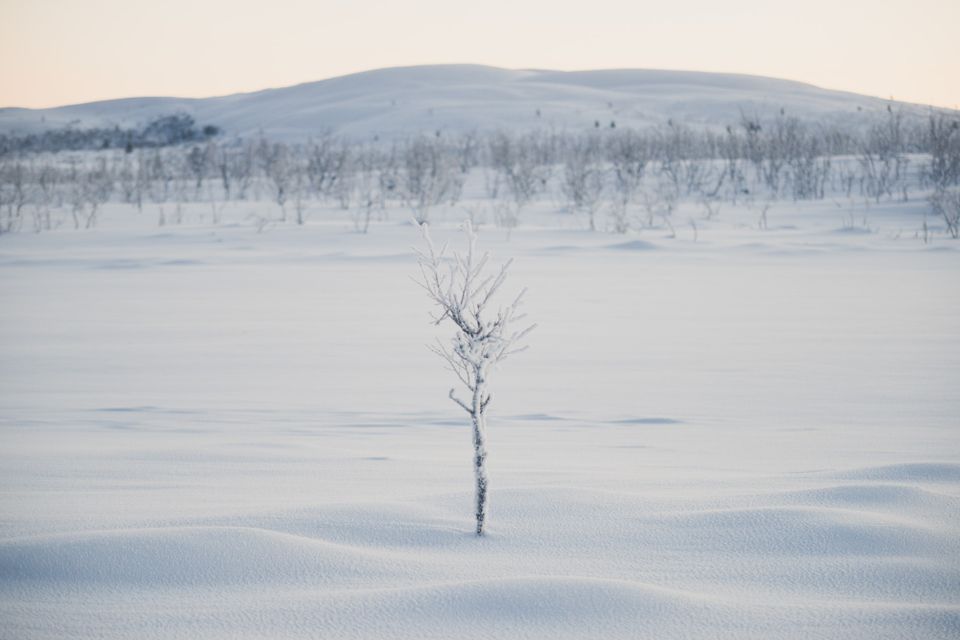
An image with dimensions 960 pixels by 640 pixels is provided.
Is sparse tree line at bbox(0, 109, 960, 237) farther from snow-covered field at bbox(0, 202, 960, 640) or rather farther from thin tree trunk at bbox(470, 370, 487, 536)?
thin tree trunk at bbox(470, 370, 487, 536)

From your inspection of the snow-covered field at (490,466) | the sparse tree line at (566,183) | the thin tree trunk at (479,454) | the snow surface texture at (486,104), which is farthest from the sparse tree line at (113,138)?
the thin tree trunk at (479,454)

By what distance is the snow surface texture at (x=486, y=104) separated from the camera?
5591 cm

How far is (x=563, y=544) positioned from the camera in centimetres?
269

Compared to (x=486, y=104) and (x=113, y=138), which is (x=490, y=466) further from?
(x=486, y=104)

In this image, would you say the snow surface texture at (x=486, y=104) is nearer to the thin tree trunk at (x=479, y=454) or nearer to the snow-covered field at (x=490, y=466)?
the snow-covered field at (x=490, y=466)

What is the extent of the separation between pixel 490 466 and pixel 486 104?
61083 mm

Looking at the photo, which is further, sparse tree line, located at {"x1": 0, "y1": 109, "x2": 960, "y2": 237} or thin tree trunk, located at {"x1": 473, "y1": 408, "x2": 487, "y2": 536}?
sparse tree line, located at {"x1": 0, "y1": 109, "x2": 960, "y2": 237}

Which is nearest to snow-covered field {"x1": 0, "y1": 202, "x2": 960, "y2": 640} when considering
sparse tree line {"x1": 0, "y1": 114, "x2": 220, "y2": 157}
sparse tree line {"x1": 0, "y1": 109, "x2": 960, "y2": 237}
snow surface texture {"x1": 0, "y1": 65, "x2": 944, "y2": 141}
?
sparse tree line {"x1": 0, "y1": 109, "x2": 960, "y2": 237}

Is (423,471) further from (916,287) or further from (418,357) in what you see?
(916,287)

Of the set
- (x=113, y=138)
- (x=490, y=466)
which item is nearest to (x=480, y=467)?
(x=490, y=466)

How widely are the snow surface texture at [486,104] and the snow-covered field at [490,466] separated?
39954 millimetres

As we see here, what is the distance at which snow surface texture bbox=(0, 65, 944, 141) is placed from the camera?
2201 inches

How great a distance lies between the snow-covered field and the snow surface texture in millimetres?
39954

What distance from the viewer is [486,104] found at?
206 ft
